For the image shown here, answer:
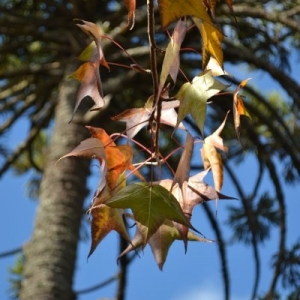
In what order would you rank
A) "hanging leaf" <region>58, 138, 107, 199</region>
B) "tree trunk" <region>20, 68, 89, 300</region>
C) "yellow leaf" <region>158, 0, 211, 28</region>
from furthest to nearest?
1. "tree trunk" <region>20, 68, 89, 300</region>
2. "hanging leaf" <region>58, 138, 107, 199</region>
3. "yellow leaf" <region>158, 0, 211, 28</region>

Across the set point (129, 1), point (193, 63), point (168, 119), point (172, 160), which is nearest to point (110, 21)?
point (193, 63)

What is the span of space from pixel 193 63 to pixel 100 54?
1.56m

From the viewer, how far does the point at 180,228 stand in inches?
32.6

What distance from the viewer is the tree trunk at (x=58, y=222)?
6.16ft

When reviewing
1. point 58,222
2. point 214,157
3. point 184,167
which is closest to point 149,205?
point 184,167

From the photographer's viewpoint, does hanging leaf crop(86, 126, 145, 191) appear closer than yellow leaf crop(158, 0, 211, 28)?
No

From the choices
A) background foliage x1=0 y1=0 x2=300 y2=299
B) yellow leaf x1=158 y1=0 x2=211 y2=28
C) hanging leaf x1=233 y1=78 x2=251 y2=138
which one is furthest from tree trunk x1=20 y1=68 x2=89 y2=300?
yellow leaf x1=158 y1=0 x2=211 y2=28

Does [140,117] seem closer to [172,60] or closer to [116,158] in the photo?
[116,158]

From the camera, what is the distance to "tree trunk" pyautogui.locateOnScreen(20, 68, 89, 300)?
1.88m

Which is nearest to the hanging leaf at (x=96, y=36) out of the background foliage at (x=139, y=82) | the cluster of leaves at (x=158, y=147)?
the cluster of leaves at (x=158, y=147)

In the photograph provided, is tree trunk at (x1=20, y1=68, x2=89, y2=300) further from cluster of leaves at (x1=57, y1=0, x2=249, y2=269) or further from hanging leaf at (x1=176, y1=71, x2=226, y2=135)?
hanging leaf at (x1=176, y1=71, x2=226, y2=135)

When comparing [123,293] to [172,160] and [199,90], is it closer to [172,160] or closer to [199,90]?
[172,160]

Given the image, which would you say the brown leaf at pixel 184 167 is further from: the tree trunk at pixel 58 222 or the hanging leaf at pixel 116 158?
the tree trunk at pixel 58 222

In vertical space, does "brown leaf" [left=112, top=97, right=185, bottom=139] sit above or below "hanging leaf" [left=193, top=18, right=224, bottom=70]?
above
